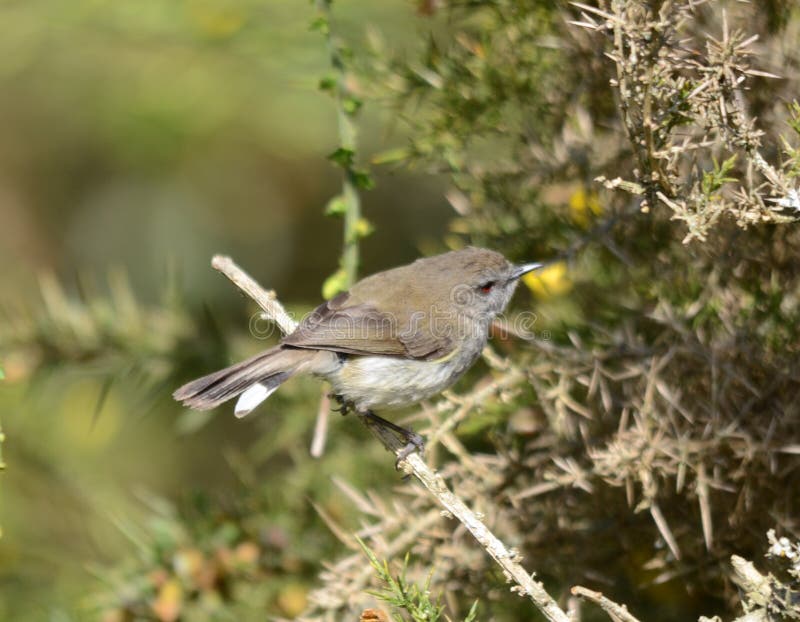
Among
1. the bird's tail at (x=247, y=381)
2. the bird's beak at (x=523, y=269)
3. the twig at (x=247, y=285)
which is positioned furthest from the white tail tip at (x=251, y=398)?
the bird's beak at (x=523, y=269)

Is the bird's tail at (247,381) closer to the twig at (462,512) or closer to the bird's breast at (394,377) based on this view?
the twig at (462,512)

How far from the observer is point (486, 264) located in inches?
144

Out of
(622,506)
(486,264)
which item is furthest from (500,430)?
(486,264)

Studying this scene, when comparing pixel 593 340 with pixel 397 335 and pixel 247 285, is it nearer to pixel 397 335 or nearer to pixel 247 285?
pixel 247 285

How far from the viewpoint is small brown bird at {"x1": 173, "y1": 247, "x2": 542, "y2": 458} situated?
10.8 feet

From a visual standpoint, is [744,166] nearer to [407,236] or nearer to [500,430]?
[500,430]

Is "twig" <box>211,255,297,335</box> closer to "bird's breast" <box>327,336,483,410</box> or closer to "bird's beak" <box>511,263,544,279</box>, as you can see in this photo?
"bird's breast" <box>327,336,483,410</box>

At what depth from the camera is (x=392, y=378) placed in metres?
3.63

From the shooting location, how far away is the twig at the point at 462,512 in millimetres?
1904

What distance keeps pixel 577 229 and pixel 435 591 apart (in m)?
Answer: 1.15

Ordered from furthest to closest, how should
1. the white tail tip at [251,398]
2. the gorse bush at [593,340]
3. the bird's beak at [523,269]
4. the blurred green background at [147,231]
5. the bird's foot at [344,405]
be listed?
the bird's foot at [344,405]
the blurred green background at [147,231]
the white tail tip at [251,398]
the bird's beak at [523,269]
the gorse bush at [593,340]

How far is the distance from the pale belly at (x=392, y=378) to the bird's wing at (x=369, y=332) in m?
0.06

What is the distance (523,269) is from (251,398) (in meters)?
0.99

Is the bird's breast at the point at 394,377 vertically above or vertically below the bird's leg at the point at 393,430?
above
